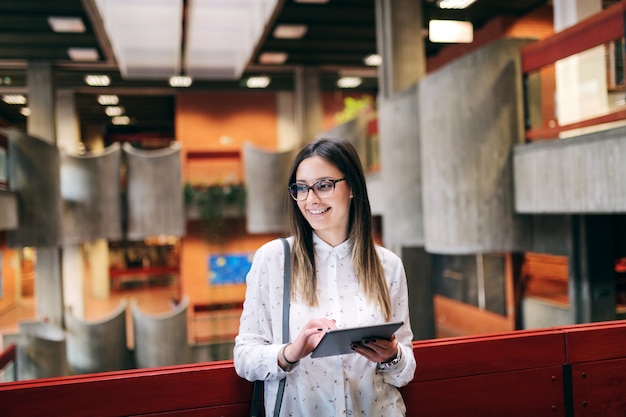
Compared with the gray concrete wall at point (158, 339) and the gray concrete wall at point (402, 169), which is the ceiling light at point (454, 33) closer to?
the gray concrete wall at point (402, 169)

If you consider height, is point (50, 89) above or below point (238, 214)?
above

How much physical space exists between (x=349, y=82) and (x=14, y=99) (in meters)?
7.87

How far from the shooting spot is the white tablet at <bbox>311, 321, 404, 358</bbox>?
142 cm

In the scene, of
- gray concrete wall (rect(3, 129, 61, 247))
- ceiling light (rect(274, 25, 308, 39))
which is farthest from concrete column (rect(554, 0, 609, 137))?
gray concrete wall (rect(3, 129, 61, 247))

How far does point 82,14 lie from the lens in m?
9.16

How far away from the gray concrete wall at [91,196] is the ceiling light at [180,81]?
3169 millimetres

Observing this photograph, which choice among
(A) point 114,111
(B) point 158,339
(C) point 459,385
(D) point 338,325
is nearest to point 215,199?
(B) point 158,339

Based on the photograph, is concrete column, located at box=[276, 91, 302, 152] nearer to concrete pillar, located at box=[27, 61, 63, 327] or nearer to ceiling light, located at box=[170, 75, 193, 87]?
ceiling light, located at box=[170, 75, 193, 87]

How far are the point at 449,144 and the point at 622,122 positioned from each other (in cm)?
205

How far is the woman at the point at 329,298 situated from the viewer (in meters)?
1.71

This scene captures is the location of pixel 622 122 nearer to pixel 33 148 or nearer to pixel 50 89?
pixel 33 148

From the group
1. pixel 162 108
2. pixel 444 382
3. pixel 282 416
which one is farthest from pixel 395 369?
pixel 162 108

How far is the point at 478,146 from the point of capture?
238 inches

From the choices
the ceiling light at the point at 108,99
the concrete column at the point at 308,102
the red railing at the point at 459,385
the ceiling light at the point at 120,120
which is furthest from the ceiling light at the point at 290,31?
the red railing at the point at 459,385
